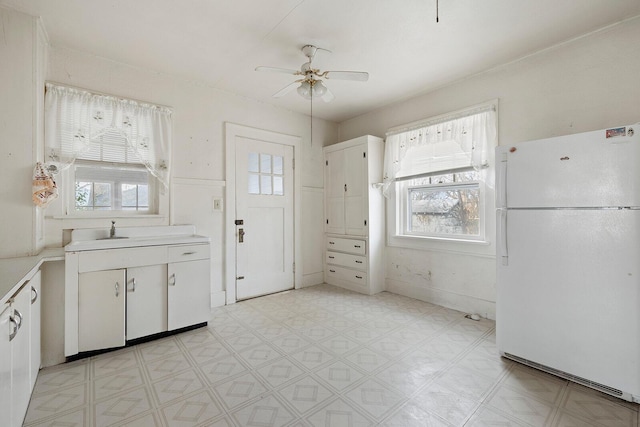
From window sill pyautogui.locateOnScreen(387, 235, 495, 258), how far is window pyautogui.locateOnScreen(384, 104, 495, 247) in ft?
0.05

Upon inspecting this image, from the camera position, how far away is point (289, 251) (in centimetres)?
406

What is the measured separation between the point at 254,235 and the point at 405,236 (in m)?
1.96

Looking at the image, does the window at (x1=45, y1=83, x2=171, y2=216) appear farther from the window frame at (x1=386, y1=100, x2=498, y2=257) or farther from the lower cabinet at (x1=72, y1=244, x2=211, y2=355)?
the window frame at (x1=386, y1=100, x2=498, y2=257)

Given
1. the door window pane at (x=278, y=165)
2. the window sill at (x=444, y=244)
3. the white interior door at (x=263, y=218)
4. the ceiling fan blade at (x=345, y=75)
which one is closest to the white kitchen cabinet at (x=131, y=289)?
the white interior door at (x=263, y=218)

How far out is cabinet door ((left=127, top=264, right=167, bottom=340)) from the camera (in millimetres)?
2389

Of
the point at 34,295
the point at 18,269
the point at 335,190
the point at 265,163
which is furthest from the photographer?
the point at 335,190

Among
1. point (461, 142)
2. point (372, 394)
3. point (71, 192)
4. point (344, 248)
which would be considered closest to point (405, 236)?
point (344, 248)

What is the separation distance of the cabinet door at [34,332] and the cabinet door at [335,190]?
3.17 m

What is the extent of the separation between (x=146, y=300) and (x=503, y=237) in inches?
116

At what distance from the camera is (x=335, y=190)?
4273 mm

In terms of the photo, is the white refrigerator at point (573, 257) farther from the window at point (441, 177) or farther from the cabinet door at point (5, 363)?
the cabinet door at point (5, 363)

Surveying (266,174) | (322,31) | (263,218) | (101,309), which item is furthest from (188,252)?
(322,31)

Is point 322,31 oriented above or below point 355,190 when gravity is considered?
above

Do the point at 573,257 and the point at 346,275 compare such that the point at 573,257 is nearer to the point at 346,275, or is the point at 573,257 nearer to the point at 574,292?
the point at 574,292
